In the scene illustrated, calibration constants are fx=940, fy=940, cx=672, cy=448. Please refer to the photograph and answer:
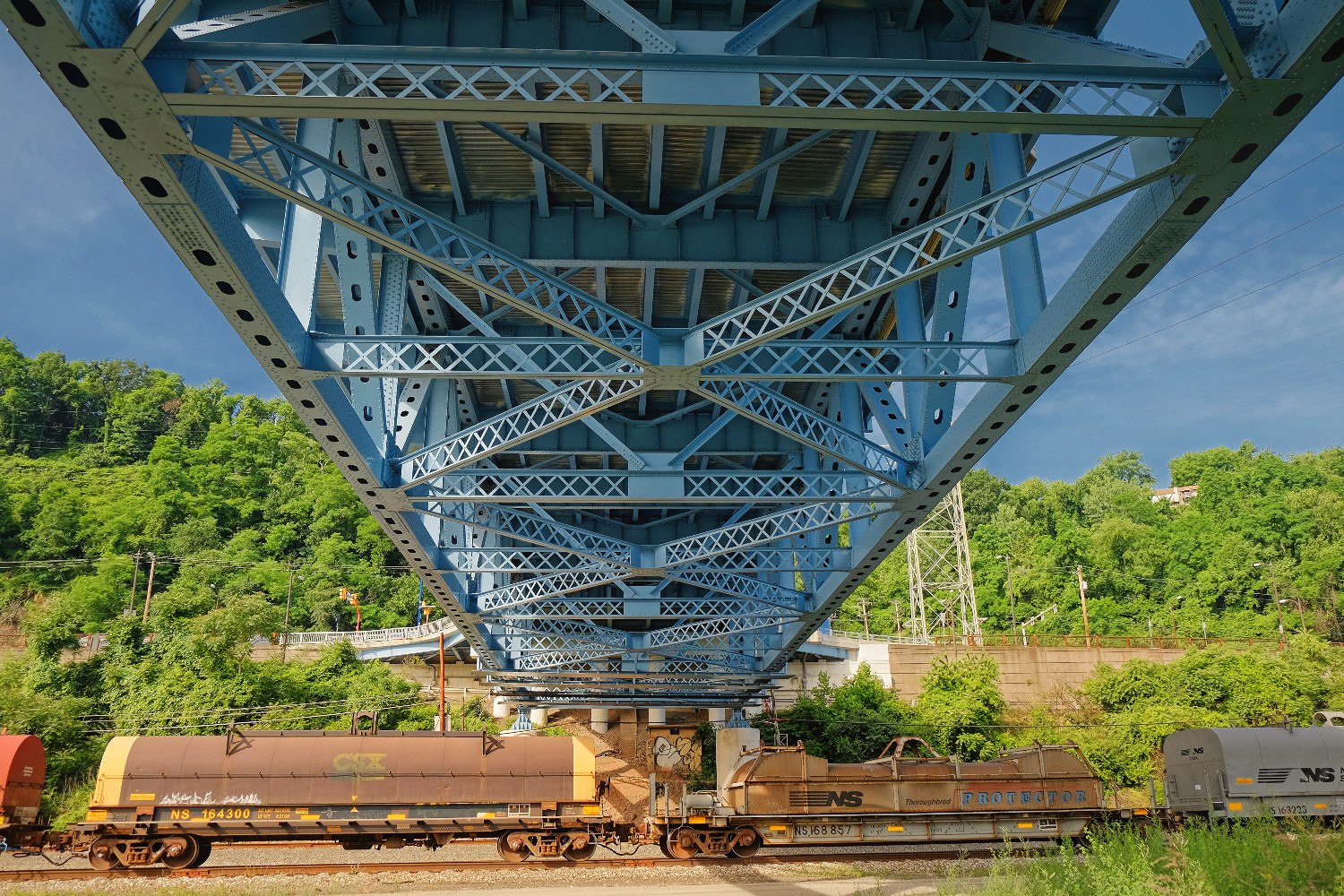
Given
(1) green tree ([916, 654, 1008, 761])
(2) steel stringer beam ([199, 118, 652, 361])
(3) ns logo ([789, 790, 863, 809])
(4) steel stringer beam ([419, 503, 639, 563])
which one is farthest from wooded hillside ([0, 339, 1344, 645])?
(2) steel stringer beam ([199, 118, 652, 361])

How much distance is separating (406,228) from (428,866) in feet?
44.6

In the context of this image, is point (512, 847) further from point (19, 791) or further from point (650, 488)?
point (19, 791)

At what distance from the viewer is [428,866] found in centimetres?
1798

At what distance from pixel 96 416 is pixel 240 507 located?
1169 inches

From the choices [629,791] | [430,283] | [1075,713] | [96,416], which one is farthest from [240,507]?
[430,283]

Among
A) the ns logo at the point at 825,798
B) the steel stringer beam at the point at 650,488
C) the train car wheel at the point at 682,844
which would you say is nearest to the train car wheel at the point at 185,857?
the steel stringer beam at the point at 650,488

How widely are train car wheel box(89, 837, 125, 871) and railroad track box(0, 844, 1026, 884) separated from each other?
180mm

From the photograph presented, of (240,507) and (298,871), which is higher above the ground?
(240,507)

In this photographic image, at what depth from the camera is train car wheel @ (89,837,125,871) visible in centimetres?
1786

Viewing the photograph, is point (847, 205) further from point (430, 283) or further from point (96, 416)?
point (96, 416)

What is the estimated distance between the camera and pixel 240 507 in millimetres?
73688

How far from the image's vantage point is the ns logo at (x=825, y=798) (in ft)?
62.0

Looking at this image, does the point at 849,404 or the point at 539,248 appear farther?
the point at 849,404

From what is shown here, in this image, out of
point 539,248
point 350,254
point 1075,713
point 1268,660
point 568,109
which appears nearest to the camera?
point 568,109
